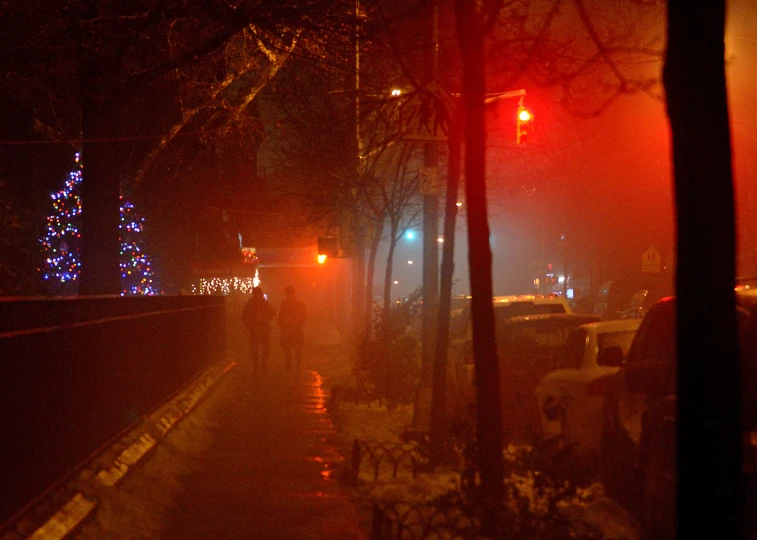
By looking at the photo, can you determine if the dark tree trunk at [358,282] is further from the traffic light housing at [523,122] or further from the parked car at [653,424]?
the parked car at [653,424]

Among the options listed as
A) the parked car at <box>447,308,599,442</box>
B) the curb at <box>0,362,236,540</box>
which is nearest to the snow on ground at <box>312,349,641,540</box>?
the parked car at <box>447,308,599,442</box>

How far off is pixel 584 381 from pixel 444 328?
1506 mm

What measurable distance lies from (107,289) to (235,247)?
17.4 m

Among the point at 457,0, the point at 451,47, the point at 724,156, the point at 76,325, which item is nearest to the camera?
the point at 724,156

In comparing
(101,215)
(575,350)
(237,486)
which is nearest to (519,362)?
(575,350)

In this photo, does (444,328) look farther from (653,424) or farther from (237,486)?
(653,424)

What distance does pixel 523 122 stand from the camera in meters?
12.1

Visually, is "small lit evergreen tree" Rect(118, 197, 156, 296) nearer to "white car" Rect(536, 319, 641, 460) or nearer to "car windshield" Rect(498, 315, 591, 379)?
"car windshield" Rect(498, 315, 591, 379)

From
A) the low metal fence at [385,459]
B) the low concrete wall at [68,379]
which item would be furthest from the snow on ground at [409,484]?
the low concrete wall at [68,379]

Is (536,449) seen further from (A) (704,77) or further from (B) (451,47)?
(B) (451,47)

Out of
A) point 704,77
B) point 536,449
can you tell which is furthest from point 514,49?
point 704,77

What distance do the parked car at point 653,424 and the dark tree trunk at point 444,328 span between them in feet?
5.88

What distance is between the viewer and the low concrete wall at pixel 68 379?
5.93 meters

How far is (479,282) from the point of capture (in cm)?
645
